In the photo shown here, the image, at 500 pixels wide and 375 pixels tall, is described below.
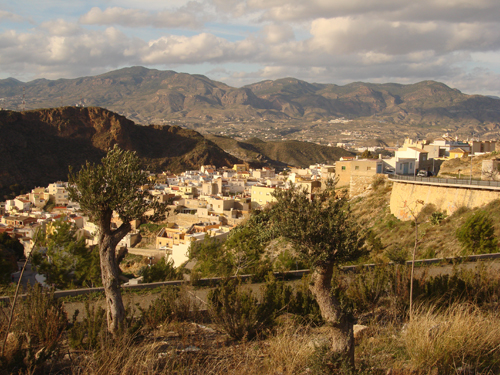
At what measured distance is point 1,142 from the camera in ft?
218

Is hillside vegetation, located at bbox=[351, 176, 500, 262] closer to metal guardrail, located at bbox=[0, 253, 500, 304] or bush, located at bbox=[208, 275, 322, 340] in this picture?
metal guardrail, located at bbox=[0, 253, 500, 304]

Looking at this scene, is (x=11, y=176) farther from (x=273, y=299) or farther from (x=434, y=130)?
(x=434, y=130)

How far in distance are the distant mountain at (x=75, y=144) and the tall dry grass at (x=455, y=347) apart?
6192cm

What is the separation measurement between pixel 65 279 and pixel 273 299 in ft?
35.0

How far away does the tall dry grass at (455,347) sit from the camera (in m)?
3.75

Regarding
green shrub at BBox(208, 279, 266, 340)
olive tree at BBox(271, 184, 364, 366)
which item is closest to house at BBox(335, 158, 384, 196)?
olive tree at BBox(271, 184, 364, 366)

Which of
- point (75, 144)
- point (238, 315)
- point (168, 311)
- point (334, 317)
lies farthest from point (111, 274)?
point (75, 144)

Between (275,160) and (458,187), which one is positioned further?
(275,160)

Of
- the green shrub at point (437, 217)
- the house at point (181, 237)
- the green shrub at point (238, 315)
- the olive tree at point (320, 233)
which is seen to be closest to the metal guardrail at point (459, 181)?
the green shrub at point (437, 217)

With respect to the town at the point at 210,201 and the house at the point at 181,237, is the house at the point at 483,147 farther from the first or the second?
the house at the point at 181,237

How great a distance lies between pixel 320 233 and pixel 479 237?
299 inches

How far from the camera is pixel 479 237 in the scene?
409 inches

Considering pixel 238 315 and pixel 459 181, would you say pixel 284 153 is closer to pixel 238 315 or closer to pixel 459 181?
pixel 459 181

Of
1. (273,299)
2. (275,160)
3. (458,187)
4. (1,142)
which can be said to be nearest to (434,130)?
(275,160)
